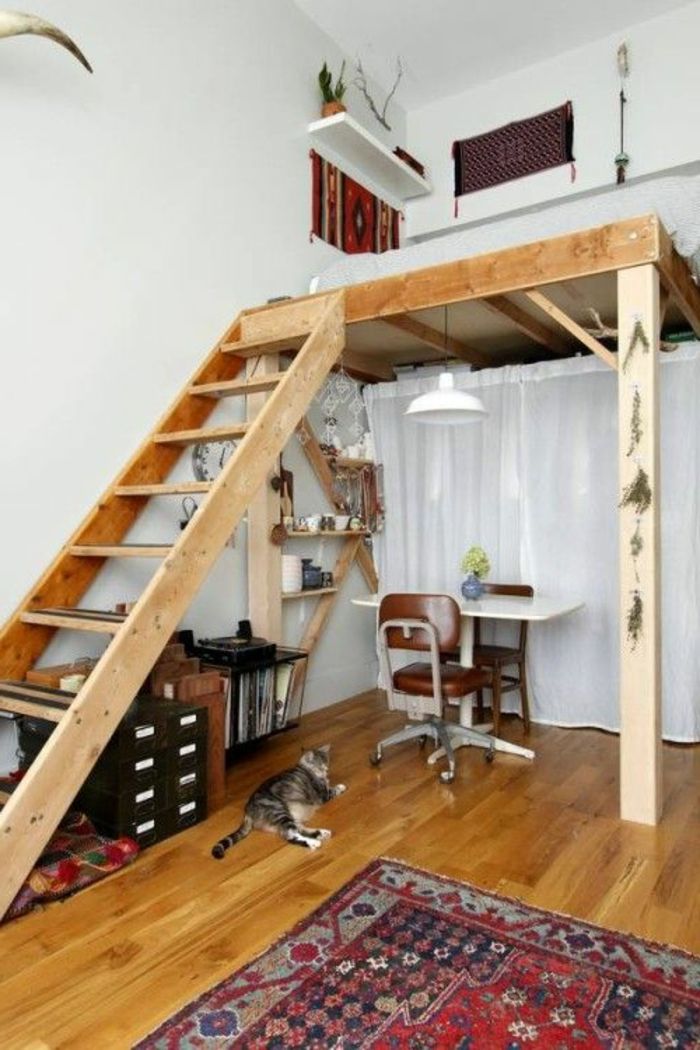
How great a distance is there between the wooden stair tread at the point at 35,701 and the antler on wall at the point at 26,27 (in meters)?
2.44

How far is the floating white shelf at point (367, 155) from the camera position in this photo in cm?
456

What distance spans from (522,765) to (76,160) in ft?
11.5

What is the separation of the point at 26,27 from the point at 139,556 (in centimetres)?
207

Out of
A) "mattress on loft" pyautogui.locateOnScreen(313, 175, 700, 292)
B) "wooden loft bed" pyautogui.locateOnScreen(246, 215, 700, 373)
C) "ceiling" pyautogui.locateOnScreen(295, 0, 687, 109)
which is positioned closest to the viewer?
"wooden loft bed" pyautogui.locateOnScreen(246, 215, 700, 373)

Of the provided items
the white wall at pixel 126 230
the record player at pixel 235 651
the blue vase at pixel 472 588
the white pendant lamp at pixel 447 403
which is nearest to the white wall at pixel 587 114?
the white wall at pixel 126 230

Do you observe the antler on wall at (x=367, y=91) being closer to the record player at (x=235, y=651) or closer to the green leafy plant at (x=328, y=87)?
the green leafy plant at (x=328, y=87)

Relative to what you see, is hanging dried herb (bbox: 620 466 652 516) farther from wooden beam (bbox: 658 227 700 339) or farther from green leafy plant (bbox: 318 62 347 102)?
green leafy plant (bbox: 318 62 347 102)

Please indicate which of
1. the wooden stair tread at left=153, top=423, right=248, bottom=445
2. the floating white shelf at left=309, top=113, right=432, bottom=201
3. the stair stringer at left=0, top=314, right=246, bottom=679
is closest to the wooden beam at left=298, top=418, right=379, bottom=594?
the stair stringer at left=0, top=314, right=246, bottom=679

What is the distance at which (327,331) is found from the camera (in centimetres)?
350

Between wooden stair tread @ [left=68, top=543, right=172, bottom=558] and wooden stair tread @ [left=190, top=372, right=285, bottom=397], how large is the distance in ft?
3.01

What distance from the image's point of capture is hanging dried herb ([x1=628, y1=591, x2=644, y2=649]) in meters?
2.84

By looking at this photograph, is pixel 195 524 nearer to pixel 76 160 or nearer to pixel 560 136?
Result: pixel 76 160

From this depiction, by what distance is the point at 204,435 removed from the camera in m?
3.10

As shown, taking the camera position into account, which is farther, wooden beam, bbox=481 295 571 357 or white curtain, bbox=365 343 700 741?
white curtain, bbox=365 343 700 741
